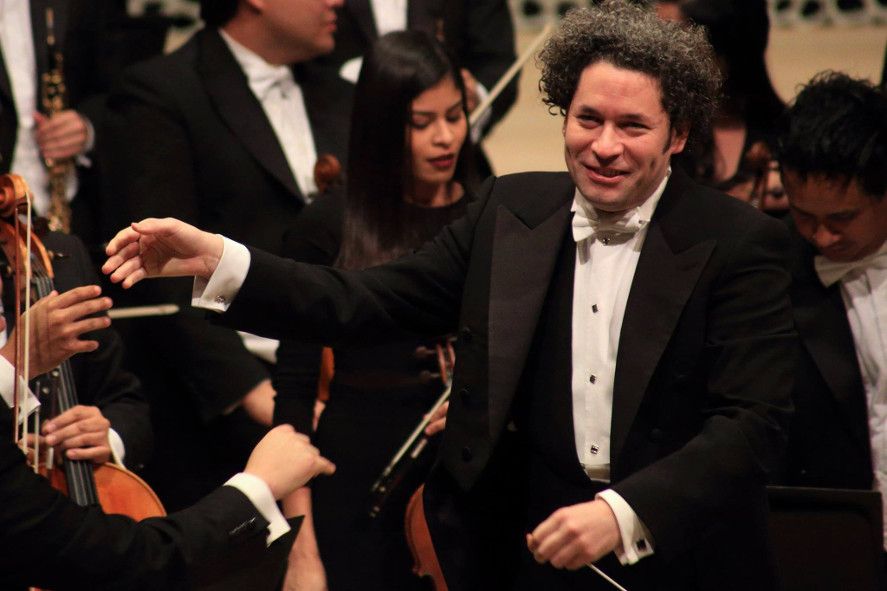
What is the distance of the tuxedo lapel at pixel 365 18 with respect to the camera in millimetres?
3758

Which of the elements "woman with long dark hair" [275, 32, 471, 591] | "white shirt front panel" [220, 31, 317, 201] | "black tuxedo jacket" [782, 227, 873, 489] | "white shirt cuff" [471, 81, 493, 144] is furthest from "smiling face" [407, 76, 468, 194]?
"black tuxedo jacket" [782, 227, 873, 489]

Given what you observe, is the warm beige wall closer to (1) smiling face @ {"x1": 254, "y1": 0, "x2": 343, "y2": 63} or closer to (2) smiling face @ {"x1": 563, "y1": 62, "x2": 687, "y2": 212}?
(1) smiling face @ {"x1": 254, "y1": 0, "x2": 343, "y2": 63}

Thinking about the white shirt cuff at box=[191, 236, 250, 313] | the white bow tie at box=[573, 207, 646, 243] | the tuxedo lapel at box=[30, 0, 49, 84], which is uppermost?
the tuxedo lapel at box=[30, 0, 49, 84]

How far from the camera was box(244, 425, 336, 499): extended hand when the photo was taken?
2.07 meters

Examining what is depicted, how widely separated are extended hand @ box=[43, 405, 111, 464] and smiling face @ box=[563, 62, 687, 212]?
93 cm

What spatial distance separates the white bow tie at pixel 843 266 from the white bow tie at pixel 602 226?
741 mm

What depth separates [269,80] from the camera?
3.42m

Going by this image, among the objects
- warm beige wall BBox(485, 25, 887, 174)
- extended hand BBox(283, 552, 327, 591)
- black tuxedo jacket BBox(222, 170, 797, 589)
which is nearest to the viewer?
black tuxedo jacket BBox(222, 170, 797, 589)

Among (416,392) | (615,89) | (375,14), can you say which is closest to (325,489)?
(416,392)

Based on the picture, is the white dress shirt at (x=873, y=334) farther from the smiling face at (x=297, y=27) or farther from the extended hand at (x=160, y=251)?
the smiling face at (x=297, y=27)

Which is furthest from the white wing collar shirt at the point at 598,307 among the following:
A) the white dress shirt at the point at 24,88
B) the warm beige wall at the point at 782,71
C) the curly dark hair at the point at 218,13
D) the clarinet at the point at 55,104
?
the warm beige wall at the point at 782,71

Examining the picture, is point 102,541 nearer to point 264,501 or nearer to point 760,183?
point 264,501

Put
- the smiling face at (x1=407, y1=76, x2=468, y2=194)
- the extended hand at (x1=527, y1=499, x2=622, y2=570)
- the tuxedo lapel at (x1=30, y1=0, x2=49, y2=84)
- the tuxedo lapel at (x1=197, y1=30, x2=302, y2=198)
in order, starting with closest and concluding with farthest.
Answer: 1. the extended hand at (x1=527, y1=499, x2=622, y2=570)
2. the smiling face at (x1=407, y1=76, x2=468, y2=194)
3. the tuxedo lapel at (x1=197, y1=30, x2=302, y2=198)
4. the tuxedo lapel at (x1=30, y1=0, x2=49, y2=84)

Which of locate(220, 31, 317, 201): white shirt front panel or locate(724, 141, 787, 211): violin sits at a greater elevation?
locate(220, 31, 317, 201): white shirt front panel
